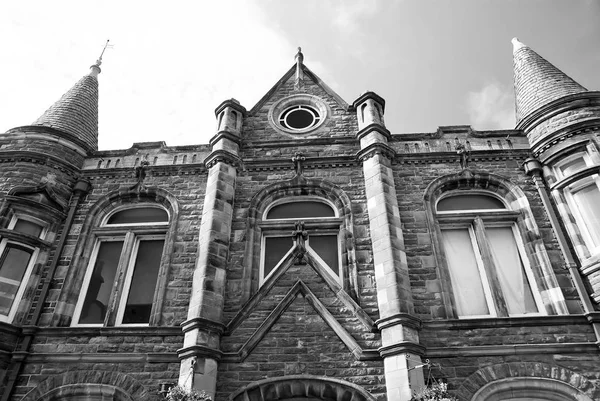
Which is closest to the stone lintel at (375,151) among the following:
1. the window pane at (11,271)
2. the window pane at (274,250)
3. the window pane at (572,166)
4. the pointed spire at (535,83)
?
the window pane at (274,250)

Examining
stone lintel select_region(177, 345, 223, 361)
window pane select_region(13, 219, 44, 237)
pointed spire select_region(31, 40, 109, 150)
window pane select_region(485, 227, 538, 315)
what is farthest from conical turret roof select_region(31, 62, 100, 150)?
window pane select_region(485, 227, 538, 315)

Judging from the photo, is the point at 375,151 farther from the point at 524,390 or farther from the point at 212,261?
the point at 524,390

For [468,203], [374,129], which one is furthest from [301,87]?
[468,203]

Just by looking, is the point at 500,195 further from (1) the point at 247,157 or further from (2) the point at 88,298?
(2) the point at 88,298

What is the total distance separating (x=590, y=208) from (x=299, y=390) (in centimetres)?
730

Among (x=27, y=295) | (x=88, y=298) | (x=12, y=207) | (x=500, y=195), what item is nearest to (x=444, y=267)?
(x=500, y=195)

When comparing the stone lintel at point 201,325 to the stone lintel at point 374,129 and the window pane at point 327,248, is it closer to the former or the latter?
the window pane at point 327,248

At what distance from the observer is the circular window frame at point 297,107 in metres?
12.8

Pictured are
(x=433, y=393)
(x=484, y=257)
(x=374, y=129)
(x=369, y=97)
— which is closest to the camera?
(x=433, y=393)

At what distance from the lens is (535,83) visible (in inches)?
494

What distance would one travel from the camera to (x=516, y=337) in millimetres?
8539

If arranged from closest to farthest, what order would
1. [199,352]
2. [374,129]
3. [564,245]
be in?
[199,352]
[564,245]
[374,129]

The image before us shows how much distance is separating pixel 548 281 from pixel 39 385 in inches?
396

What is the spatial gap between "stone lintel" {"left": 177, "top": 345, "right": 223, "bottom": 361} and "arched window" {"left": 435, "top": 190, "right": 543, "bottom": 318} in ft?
15.7
